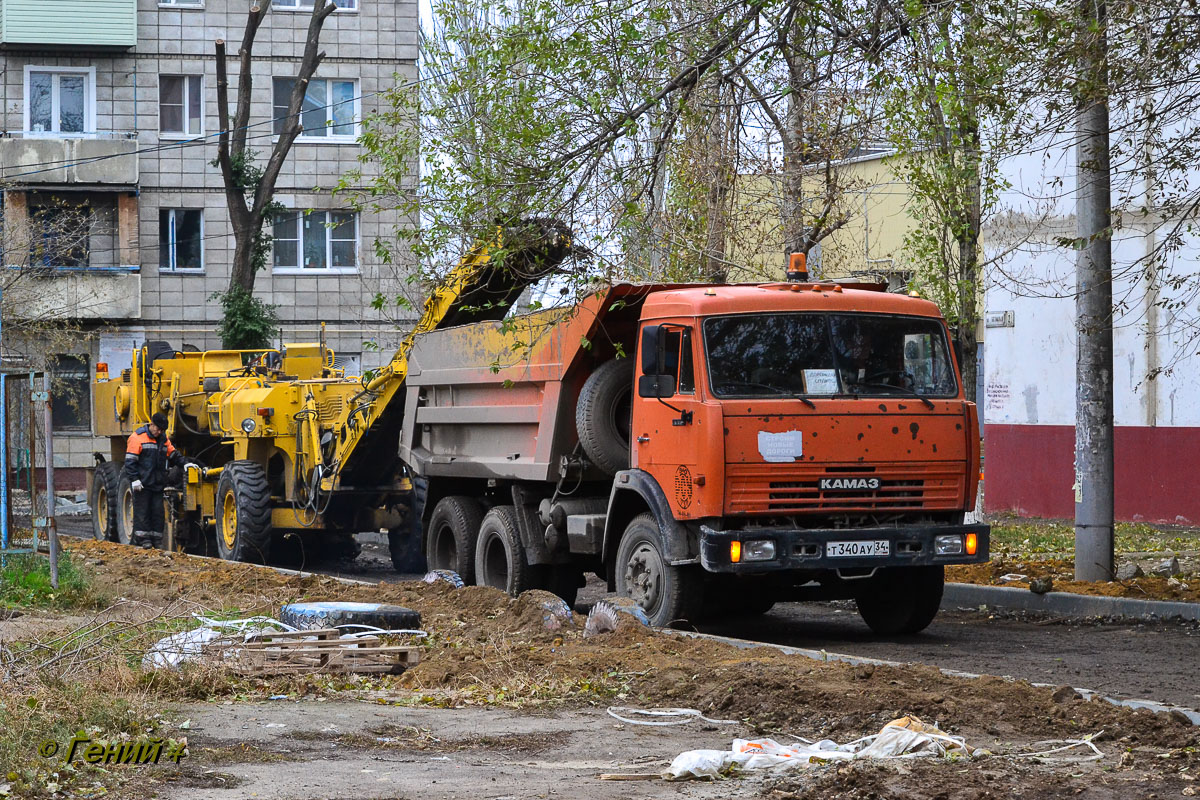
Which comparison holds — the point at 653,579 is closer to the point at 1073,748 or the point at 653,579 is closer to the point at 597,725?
the point at 597,725

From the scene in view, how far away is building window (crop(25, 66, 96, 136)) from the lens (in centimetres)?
3681

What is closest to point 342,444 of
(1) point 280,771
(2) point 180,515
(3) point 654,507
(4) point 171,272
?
(2) point 180,515

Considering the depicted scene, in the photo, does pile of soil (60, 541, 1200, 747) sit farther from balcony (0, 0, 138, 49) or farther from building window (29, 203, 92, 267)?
balcony (0, 0, 138, 49)

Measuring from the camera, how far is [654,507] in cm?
1110

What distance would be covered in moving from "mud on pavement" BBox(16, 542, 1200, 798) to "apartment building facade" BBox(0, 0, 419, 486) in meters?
26.8

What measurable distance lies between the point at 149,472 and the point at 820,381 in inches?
448

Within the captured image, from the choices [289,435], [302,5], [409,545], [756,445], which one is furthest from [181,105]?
[756,445]

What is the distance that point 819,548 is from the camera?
10.7 m

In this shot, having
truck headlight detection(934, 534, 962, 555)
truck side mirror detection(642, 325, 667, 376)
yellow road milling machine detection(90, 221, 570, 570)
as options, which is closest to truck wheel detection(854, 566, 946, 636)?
truck headlight detection(934, 534, 962, 555)

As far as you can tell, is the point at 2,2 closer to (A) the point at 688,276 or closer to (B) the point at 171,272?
(B) the point at 171,272

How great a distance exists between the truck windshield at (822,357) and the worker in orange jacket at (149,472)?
10.8 metres

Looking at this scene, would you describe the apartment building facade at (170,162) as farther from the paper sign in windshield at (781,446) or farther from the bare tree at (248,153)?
the paper sign in windshield at (781,446)

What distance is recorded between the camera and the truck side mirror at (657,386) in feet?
36.3

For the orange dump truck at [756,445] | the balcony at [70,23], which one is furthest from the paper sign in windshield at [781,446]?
the balcony at [70,23]
